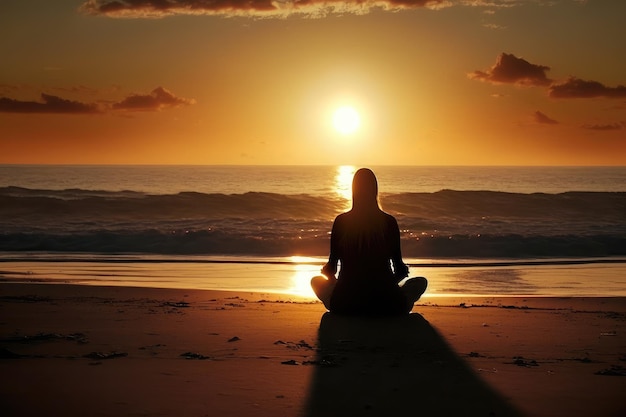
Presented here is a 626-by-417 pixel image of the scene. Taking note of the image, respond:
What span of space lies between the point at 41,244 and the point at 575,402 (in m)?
21.8

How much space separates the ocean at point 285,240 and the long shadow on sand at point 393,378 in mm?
5404

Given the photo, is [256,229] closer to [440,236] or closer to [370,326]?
[440,236]

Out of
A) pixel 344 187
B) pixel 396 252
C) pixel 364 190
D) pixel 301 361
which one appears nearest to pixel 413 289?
pixel 396 252

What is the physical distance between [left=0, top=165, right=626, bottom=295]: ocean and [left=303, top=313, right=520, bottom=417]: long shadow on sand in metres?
5.40

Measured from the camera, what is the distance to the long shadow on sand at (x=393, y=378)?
480 centimetres

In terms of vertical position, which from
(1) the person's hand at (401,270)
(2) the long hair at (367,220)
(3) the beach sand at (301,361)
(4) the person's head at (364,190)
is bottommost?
(3) the beach sand at (301,361)

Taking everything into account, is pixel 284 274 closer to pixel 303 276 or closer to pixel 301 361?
pixel 303 276

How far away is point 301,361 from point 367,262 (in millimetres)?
2363

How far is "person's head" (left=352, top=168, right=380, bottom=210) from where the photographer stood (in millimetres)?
7984

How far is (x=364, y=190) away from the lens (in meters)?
8.07

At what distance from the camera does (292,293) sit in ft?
38.9

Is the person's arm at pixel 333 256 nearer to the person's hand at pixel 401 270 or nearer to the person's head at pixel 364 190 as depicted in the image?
the person's head at pixel 364 190

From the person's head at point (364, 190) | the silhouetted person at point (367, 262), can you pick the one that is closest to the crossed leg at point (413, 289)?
the silhouetted person at point (367, 262)

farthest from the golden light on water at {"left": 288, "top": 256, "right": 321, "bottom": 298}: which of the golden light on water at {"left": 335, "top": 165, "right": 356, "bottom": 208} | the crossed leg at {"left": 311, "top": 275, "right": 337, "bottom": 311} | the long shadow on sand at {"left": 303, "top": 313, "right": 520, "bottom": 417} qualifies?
the golden light on water at {"left": 335, "top": 165, "right": 356, "bottom": 208}
